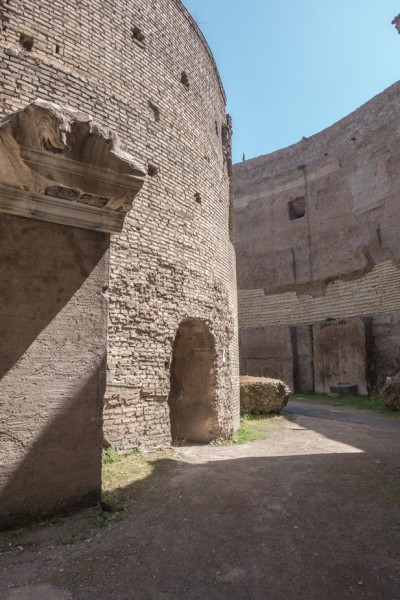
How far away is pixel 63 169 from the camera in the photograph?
3027 millimetres

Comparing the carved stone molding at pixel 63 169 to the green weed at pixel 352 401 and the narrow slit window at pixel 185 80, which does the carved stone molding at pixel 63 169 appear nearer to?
the narrow slit window at pixel 185 80

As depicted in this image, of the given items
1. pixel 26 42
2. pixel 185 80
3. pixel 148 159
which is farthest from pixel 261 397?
pixel 26 42

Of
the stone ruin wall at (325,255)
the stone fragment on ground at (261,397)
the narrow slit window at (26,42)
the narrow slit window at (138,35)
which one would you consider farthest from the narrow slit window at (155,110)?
the stone ruin wall at (325,255)

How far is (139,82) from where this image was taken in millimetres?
7309

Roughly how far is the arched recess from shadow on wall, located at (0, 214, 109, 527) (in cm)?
444

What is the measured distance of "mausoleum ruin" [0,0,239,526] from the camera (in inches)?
116

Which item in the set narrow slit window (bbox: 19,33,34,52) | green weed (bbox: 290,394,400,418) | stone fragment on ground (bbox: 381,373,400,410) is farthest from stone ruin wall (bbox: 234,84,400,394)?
narrow slit window (bbox: 19,33,34,52)

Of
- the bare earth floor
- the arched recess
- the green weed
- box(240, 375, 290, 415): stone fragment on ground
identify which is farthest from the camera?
the green weed

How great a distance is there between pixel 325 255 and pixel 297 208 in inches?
196

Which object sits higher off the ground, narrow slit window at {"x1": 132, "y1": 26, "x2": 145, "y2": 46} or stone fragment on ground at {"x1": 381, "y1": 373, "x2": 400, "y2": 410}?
narrow slit window at {"x1": 132, "y1": 26, "x2": 145, "y2": 46}

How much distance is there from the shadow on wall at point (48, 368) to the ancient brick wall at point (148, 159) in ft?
8.88

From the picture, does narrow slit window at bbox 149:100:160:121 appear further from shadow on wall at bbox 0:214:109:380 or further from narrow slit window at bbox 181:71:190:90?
shadow on wall at bbox 0:214:109:380

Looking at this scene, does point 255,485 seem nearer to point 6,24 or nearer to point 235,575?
point 235,575

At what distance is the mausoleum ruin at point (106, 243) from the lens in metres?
2.94
